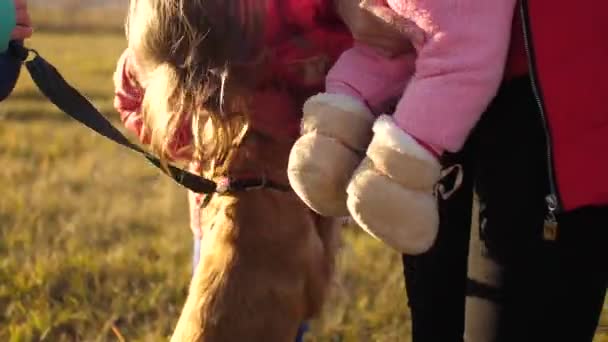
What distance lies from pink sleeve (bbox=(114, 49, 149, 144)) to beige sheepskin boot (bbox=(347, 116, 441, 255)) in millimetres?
740

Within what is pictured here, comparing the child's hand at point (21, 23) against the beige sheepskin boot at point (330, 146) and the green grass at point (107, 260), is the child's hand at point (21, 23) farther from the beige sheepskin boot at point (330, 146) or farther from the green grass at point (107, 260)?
the green grass at point (107, 260)

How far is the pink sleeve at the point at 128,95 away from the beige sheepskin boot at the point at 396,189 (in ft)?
2.43

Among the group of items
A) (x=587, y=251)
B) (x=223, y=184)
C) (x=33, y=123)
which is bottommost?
(x=33, y=123)

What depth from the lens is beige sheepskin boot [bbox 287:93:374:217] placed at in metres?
1.84

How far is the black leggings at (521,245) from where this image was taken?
1906 mm

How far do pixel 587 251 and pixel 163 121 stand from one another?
0.84m

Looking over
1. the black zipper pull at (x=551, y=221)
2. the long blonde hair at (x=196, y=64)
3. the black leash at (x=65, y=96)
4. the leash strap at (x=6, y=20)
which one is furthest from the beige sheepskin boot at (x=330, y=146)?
the leash strap at (x=6, y=20)

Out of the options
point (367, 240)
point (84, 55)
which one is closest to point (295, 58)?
point (367, 240)

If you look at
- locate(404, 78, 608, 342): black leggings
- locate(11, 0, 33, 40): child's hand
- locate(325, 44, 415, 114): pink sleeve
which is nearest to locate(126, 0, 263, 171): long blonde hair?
locate(325, 44, 415, 114): pink sleeve

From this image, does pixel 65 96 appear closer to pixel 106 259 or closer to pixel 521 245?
pixel 521 245

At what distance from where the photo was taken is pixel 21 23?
231 cm

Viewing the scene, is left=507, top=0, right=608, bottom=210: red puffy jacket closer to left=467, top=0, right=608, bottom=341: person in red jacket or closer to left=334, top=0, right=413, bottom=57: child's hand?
left=467, top=0, right=608, bottom=341: person in red jacket

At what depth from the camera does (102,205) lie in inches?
206

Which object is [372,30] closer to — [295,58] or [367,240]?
[295,58]
